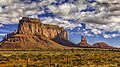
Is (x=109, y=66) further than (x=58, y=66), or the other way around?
(x=109, y=66)

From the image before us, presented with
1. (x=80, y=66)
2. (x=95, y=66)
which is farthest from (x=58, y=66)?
(x=95, y=66)

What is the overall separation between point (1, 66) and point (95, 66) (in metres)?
15.6

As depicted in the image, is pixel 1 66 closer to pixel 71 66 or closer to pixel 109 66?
pixel 71 66

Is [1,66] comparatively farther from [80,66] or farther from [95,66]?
[95,66]

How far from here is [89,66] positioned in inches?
1444

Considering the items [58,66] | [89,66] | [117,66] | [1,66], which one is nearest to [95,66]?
[89,66]

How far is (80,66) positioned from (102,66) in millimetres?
3749

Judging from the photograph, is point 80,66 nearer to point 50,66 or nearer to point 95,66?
point 95,66

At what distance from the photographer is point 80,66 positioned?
119 ft

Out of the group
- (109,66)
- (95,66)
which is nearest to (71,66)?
(95,66)

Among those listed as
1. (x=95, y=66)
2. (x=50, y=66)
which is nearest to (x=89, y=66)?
(x=95, y=66)

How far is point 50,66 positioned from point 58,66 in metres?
1.32

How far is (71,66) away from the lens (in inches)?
1388

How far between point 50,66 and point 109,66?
994 cm
